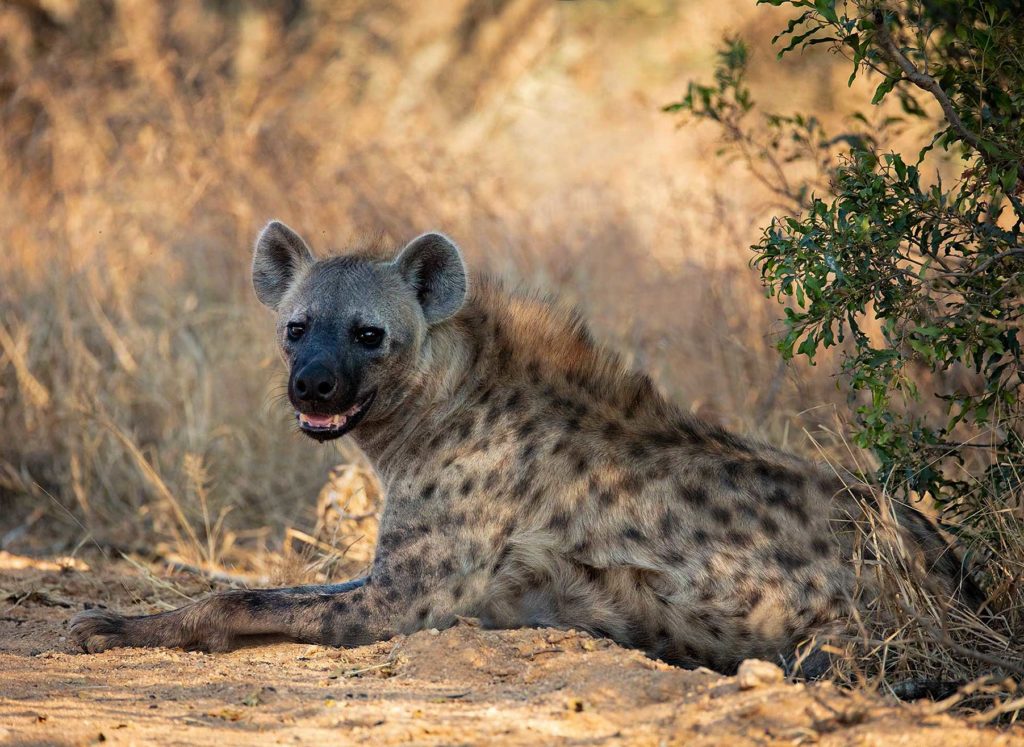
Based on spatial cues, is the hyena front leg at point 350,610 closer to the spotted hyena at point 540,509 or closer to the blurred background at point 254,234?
the spotted hyena at point 540,509

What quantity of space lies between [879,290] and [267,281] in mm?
2157

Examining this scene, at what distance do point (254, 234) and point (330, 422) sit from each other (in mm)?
4336

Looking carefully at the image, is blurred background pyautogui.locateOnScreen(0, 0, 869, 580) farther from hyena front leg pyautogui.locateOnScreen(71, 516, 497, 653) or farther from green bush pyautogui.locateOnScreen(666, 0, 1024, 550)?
hyena front leg pyautogui.locateOnScreen(71, 516, 497, 653)

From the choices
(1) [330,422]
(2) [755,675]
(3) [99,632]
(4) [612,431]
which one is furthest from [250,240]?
(2) [755,675]

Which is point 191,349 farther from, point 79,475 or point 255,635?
point 255,635

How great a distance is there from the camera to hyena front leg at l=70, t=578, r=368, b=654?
3.63 meters

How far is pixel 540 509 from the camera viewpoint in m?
3.71

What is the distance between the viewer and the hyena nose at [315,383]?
12.3ft

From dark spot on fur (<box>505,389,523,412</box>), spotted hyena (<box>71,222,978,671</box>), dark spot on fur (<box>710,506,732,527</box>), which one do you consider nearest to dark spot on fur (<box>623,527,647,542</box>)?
spotted hyena (<box>71,222,978,671</box>)

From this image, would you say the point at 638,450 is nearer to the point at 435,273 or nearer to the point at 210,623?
the point at 435,273

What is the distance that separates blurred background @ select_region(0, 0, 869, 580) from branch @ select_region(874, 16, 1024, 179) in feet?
3.57

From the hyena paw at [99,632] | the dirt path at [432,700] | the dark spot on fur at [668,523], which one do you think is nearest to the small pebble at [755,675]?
the dirt path at [432,700]

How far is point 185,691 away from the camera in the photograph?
10.1ft

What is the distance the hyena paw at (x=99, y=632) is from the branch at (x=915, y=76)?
9.05 ft
